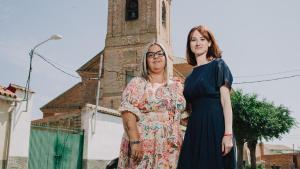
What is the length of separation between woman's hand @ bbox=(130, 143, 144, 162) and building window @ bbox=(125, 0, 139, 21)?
84.4ft

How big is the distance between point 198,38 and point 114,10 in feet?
86.3

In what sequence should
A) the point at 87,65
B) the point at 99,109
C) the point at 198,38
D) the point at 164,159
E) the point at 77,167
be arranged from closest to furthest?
1. the point at 164,159
2. the point at 198,38
3. the point at 77,167
4. the point at 99,109
5. the point at 87,65

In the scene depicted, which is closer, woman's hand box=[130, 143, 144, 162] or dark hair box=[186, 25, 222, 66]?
woman's hand box=[130, 143, 144, 162]

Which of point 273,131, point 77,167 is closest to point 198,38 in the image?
point 77,167

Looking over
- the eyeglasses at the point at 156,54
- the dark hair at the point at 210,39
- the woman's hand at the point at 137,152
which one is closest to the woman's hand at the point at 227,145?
the woman's hand at the point at 137,152

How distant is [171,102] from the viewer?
124 inches

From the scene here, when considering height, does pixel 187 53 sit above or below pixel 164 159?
above

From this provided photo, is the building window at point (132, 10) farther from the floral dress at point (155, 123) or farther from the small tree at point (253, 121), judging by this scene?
the floral dress at point (155, 123)

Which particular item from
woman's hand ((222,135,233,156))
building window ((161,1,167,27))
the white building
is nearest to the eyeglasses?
woman's hand ((222,135,233,156))

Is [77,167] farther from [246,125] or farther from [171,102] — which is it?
[246,125]

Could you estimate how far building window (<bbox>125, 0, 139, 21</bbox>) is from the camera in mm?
28281

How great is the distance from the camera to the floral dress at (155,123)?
3047 mm

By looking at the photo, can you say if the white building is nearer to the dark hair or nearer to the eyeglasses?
the eyeglasses

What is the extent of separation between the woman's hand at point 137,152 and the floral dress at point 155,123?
3cm
